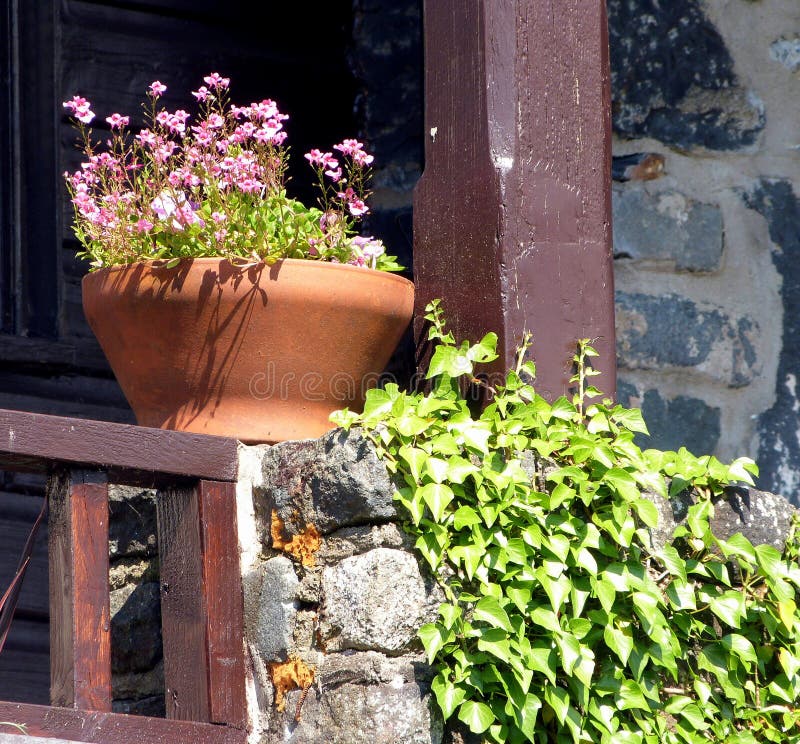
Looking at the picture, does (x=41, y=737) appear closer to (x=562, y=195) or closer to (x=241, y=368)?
(x=241, y=368)

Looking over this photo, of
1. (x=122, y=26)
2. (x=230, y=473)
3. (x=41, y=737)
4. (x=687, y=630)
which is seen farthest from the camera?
(x=122, y=26)

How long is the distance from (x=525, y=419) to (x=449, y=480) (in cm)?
16

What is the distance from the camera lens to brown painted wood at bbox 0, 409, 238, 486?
1.54 meters

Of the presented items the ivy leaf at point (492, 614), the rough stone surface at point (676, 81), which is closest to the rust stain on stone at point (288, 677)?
the ivy leaf at point (492, 614)

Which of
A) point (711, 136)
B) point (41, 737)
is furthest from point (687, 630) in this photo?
point (711, 136)

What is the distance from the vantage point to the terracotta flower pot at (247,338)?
177 centimetres

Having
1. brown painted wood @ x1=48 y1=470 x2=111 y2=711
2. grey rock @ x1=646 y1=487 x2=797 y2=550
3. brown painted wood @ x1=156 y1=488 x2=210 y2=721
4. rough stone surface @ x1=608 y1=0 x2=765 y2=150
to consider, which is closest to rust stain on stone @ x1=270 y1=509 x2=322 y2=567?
brown painted wood @ x1=156 y1=488 x2=210 y2=721

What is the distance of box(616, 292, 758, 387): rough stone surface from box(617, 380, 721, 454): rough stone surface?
68 millimetres

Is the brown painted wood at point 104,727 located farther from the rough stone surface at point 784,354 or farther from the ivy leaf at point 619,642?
the rough stone surface at point 784,354

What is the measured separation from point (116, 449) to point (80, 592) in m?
0.20

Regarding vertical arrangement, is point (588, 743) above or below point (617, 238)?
below

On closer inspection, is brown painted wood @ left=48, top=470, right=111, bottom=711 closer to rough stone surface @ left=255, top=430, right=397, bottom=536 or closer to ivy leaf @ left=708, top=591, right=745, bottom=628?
rough stone surface @ left=255, top=430, right=397, bottom=536

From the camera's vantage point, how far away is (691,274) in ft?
8.52

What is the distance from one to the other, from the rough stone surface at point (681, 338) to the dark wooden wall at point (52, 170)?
1.13 meters
